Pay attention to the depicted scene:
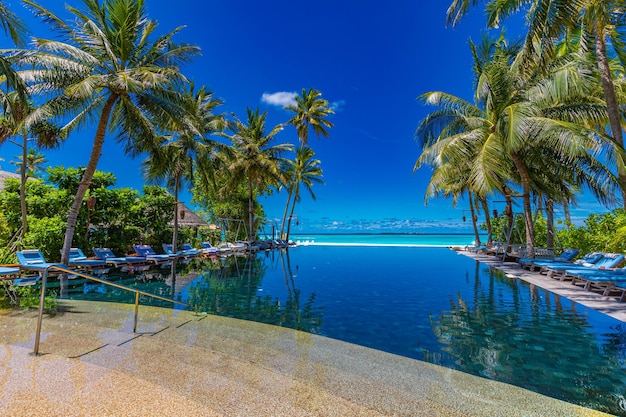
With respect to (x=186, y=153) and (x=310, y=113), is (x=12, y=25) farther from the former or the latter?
(x=310, y=113)

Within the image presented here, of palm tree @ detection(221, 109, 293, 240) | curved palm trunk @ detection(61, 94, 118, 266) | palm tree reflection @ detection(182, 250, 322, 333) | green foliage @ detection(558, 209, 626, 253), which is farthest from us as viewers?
palm tree @ detection(221, 109, 293, 240)

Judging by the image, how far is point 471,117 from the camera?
12.4m


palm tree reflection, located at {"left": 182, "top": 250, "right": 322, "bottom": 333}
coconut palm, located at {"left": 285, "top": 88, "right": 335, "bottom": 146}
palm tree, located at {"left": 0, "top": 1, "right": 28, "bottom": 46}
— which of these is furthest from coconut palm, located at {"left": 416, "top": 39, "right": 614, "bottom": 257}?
coconut palm, located at {"left": 285, "top": 88, "right": 335, "bottom": 146}

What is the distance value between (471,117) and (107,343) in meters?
13.3

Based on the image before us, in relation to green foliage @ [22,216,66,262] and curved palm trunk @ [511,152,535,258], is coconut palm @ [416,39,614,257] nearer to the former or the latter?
curved palm trunk @ [511,152,535,258]

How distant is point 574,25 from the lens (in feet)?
22.1

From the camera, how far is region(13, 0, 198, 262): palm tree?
8749 mm

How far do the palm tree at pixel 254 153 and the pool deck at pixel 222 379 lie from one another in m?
17.9

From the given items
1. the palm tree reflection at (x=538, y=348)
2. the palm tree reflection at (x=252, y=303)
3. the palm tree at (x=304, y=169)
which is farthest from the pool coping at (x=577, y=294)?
the palm tree at (x=304, y=169)

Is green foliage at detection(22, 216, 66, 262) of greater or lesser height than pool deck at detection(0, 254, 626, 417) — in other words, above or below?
above

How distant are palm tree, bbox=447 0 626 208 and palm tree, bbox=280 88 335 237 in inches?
651

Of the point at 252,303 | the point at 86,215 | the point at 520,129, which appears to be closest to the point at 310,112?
the point at 86,215

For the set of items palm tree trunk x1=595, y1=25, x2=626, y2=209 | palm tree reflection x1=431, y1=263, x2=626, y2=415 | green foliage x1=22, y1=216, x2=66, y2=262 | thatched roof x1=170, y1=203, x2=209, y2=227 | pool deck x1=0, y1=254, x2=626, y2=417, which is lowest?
palm tree reflection x1=431, y1=263, x2=626, y2=415

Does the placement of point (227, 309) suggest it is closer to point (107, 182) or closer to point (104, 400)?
point (104, 400)
